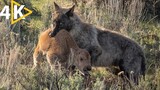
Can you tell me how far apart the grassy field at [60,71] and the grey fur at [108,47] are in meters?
0.27

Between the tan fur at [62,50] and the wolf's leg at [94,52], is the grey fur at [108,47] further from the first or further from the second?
the tan fur at [62,50]

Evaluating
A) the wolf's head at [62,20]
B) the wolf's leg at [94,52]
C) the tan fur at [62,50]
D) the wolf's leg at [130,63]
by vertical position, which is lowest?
the wolf's leg at [130,63]

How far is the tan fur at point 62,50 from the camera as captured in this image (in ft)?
29.8

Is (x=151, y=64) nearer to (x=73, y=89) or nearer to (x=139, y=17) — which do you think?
(x=139, y=17)

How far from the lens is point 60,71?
8.59 m

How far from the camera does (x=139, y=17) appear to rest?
13.6 m

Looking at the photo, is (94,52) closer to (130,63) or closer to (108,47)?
(108,47)

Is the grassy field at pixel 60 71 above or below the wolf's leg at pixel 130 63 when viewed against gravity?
above

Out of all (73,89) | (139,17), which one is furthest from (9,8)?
(73,89)

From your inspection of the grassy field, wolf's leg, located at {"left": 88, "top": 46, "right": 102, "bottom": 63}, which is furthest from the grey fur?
the grassy field

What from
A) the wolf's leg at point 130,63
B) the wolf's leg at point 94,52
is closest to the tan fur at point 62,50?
the wolf's leg at point 94,52

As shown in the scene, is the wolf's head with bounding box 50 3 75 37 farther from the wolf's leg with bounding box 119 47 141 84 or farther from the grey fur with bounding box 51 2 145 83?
the wolf's leg with bounding box 119 47 141 84

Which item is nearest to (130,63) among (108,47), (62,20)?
(108,47)

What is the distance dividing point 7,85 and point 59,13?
2.08m
